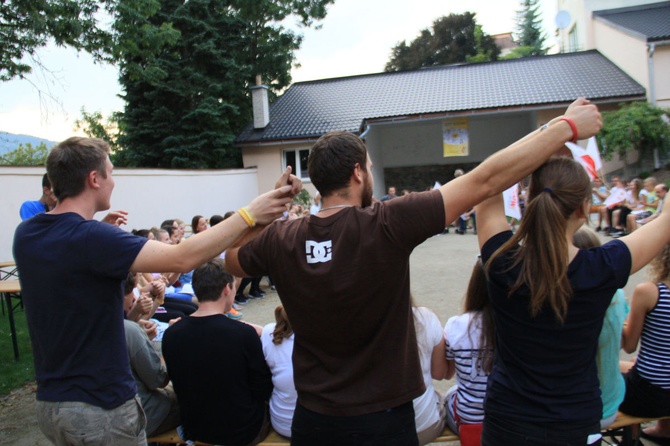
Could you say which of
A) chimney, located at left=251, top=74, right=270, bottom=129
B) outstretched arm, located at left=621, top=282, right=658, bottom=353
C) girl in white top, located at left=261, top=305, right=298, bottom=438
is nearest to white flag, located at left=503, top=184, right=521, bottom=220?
outstretched arm, located at left=621, top=282, right=658, bottom=353

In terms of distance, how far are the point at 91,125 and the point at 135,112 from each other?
5.14 meters

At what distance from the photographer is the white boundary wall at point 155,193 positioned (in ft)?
37.1

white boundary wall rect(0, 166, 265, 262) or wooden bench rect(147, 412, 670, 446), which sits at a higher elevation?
white boundary wall rect(0, 166, 265, 262)

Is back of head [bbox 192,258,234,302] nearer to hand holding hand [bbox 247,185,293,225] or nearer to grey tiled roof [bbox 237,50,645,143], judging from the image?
hand holding hand [bbox 247,185,293,225]

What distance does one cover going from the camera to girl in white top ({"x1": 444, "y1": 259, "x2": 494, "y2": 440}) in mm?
2785

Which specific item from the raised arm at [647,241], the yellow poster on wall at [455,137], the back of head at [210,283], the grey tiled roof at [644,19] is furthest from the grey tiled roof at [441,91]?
the raised arm at [647,241]

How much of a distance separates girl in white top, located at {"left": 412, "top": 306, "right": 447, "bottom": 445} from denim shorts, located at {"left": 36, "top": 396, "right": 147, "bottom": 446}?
4.92 feet

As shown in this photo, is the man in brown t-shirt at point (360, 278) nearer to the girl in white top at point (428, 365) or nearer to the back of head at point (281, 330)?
the girl in white top at point (428, 365)

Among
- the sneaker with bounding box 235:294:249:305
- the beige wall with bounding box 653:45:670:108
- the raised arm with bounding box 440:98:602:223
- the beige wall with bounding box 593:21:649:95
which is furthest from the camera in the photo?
the beige wall with bounding box 593:21:649:95

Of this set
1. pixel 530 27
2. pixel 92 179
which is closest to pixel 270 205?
pixel 92 179

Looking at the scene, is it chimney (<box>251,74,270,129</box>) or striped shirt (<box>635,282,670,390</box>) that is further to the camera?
chimney (<box>251,74,270,129</box>)

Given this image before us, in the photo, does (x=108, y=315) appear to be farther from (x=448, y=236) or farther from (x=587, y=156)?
(x=448, y=236)

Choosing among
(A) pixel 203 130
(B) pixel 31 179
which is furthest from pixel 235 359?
(A) pixel 203 130

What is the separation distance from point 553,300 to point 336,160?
2.88 ft
